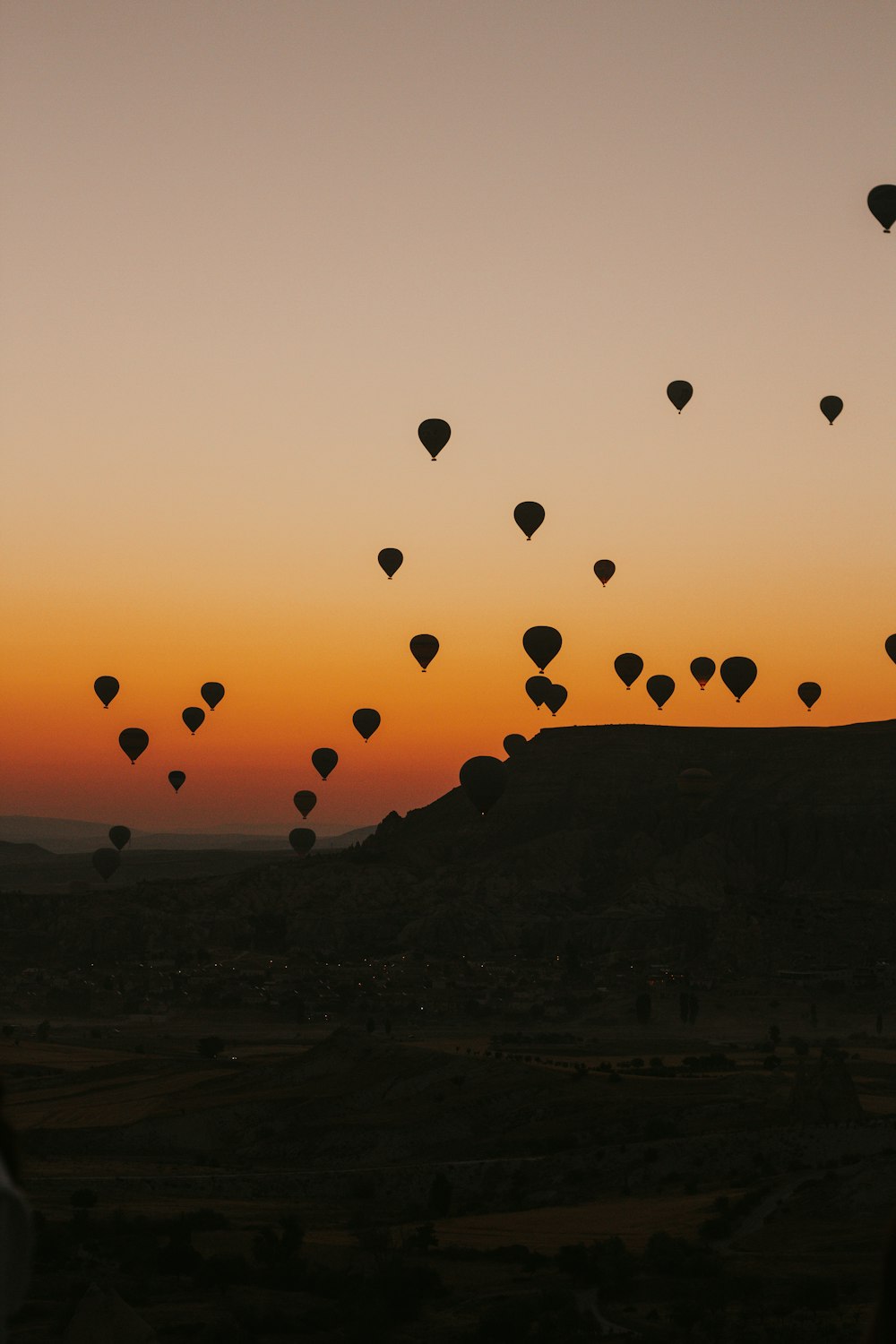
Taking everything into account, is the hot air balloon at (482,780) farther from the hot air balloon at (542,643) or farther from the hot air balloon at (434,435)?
the hot air balloon at (434,435)

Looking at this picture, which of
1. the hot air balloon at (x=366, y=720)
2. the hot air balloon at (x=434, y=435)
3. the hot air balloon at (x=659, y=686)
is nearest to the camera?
the hot air balloon at (x=434, y=435)

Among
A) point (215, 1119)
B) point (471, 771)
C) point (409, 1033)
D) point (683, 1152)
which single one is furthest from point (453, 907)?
point (683, 1152)

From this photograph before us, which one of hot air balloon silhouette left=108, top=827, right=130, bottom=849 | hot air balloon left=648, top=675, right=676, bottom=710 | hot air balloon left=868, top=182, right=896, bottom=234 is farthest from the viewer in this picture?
hot air balloon silhouette left=108, top=827, right=130, bottom=849

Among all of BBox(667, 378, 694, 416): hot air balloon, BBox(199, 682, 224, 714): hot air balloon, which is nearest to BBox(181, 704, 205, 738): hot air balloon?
BBox(199, 682, 224, 714): hot air balloon

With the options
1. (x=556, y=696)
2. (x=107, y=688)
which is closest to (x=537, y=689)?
(x=556, y=696)

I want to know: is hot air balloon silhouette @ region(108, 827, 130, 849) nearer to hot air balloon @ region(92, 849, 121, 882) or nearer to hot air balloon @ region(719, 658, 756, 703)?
hot air balloon @ region(92, 849, 121, 882)

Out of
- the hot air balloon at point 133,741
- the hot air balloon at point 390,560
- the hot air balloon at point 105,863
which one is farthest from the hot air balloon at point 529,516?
the hot air balloon at point 105,863
